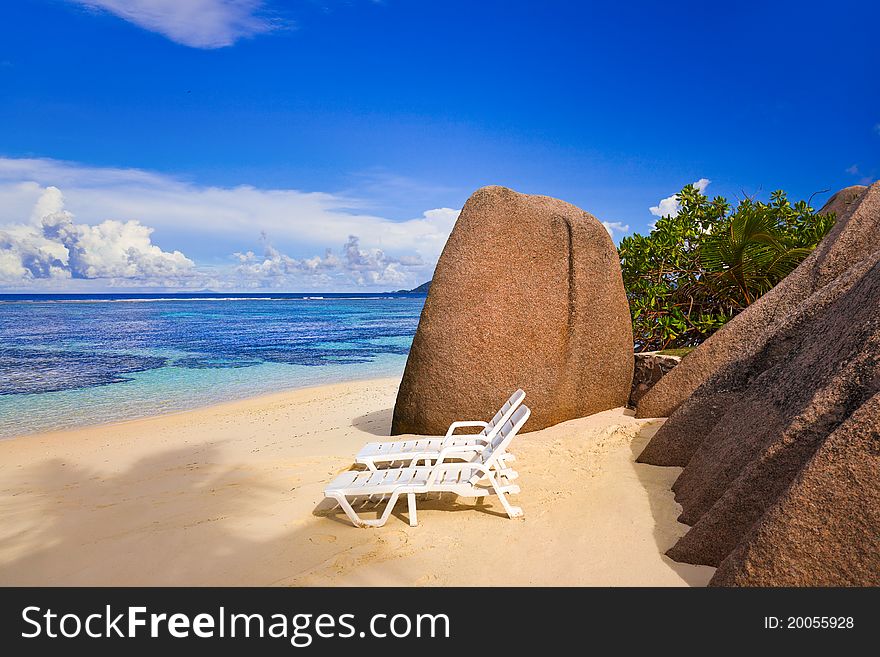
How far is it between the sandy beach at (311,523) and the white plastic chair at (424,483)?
0.15 m

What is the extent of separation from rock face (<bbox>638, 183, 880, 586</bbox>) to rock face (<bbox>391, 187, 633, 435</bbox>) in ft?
7.79

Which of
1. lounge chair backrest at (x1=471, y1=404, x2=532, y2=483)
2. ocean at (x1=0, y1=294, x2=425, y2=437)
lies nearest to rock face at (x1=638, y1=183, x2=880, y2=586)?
lounge chair backrest at (x1=471, y1=404, x2=532, y2=483)

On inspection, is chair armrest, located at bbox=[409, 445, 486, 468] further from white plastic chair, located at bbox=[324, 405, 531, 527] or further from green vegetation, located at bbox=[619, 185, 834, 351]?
green vegetation, located at bbox=[619, 185, 834, 351]

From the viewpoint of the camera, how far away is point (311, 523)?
4.70 metres

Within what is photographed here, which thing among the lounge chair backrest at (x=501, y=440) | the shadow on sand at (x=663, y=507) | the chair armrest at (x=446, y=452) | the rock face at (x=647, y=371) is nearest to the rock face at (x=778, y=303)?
the rock face at (x=647, y=371)

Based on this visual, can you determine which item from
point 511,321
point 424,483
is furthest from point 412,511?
point 511,321

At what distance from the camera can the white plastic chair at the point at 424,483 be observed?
4.55 metres

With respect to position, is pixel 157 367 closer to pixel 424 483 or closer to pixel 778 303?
pixel 424 483

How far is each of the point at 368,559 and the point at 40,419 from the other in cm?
972

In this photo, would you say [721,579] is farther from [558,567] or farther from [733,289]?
[733,289]

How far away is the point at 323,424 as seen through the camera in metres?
9.42

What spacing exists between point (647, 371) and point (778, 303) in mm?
2186

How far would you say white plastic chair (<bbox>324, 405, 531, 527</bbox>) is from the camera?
4.55 meters
